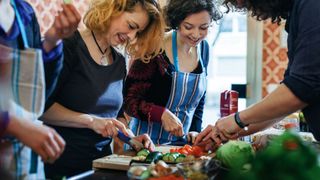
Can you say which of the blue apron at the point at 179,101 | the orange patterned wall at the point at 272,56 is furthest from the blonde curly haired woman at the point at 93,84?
the orange patterned wall at the point at 272,56

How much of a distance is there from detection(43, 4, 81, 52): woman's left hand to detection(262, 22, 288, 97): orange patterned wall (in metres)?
2.40

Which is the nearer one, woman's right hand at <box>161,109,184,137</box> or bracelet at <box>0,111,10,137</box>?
→ bracelet at <box>0,111,10,137</box>

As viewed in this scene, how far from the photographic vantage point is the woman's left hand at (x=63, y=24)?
987 millimetres

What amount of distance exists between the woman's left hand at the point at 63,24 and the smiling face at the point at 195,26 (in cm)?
97

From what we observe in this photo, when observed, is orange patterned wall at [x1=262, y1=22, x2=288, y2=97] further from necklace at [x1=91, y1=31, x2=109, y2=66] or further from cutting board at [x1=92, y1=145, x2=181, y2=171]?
cutting board at [x1=92, y1=145, x2=181, y2=171]

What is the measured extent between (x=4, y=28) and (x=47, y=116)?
0.55 m

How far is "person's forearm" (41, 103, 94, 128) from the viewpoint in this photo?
1.44m

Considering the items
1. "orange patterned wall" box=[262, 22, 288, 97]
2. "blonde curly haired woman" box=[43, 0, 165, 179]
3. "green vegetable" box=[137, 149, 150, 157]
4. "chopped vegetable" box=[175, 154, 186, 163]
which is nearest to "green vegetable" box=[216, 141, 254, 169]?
"chopped vegetable" box=[175, 154, 186, 163]

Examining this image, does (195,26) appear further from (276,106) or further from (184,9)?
(276,106)

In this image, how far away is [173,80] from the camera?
6.42 ft

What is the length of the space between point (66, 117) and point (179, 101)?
2.24ft

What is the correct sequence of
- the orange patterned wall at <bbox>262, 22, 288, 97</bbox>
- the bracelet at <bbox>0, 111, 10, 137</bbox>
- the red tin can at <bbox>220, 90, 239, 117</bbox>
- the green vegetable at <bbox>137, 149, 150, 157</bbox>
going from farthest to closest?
1. the orange patterned wall at <bbox>262, 22, 288, 97</bbox>
2. the red tin can at <bbox>220, 90, 239, 117</bbox>
3. the green vegetable at <bbox>137, 149, 150, 157</bbox>
4. the bracelet at <bbox>0, 111, 10, 137</bbox>

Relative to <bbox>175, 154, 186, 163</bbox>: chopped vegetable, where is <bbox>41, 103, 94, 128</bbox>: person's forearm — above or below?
above

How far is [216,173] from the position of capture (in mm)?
1082
